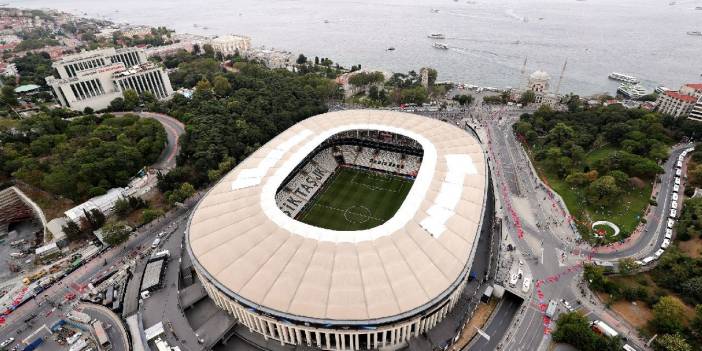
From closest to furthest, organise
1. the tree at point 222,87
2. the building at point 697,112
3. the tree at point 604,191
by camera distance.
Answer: the tree at point 604,191
the building at point 697,112
the tree at point 222,87

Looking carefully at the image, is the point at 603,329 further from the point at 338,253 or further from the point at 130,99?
the point at 130,99

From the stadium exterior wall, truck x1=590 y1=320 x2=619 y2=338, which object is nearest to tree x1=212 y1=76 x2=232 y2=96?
the stadium exterior wall

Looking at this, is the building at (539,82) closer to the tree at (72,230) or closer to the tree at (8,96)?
the tree at (72,230)

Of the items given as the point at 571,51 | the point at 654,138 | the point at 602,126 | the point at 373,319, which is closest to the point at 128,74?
the point at 373,319

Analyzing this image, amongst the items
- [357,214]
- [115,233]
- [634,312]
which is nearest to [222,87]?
[115,233]

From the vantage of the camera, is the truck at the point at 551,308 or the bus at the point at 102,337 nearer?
the bus at the point at 102,337

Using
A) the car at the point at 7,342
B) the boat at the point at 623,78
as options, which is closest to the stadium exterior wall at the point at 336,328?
the car at the point at 7,342

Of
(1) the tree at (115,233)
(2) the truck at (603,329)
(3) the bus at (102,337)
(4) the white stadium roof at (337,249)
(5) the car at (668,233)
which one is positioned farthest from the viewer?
(5) the car at (668,233)
